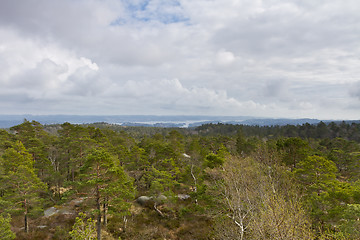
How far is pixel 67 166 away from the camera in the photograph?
113 feet

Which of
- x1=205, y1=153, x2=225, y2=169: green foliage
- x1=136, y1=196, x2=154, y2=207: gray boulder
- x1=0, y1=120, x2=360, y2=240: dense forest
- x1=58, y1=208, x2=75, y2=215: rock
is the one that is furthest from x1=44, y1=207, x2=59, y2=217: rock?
x1=205, y1=153, x2=225, y2=169: green foliage

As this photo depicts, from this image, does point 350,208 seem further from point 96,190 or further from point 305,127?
point 305,127

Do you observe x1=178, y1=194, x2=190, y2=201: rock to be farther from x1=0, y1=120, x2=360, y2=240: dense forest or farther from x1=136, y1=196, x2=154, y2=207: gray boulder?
x1=136, y1=196, x2=154, y2=207: gray boulder

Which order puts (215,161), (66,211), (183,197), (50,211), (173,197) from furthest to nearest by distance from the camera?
(183,197) → (66,211) → (50,211) → (173,197) → (215,161)

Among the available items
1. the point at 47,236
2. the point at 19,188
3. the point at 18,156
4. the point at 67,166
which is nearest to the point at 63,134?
the point at 67,166

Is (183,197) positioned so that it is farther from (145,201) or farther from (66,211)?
(66,211)

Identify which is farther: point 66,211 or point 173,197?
point 66,211

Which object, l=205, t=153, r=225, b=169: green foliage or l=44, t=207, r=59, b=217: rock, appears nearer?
l=205, t=153, r=225, b=169: green foliage

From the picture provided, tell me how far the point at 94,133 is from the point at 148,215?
2236 cm

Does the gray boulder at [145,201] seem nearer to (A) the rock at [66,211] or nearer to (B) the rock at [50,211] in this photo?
(A) the rock at [66,211]

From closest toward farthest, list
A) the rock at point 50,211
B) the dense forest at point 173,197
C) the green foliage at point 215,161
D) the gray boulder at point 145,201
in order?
the dense forest at point 173,197 < the green foliage at point 215,161 < the rock at point 50,211 < the gray boulder at point 145,201

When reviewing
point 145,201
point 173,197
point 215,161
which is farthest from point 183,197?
point 215,161

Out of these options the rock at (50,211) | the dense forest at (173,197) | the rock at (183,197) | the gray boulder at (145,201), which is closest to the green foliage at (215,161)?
the dense forest at (173,197)

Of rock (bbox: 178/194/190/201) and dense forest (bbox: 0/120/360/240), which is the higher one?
dense forest (bbox: 0/120/360/240)
